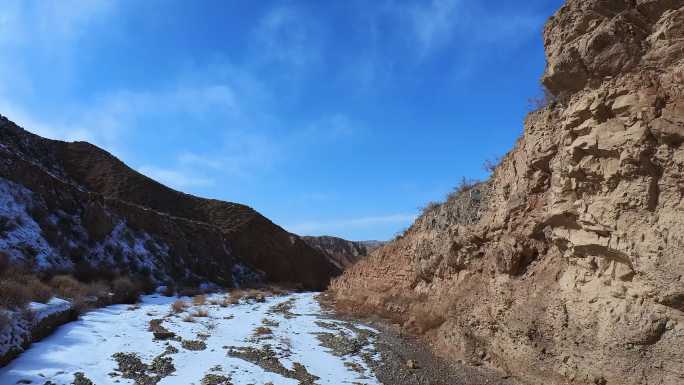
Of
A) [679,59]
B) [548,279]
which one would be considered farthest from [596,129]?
[548,279]

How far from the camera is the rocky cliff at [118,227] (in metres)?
18.6

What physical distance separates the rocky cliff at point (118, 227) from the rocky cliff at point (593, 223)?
15.8m

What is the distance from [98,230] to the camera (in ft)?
74.2

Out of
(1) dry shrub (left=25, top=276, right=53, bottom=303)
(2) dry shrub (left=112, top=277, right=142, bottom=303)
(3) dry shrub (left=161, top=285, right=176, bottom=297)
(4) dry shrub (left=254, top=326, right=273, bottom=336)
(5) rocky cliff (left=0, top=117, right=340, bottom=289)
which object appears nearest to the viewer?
(1) dry shrub (left=25, top=276, right=53, bottom=303)

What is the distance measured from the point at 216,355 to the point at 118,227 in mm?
18303

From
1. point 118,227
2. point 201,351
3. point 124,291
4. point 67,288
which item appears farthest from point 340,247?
point 201,351

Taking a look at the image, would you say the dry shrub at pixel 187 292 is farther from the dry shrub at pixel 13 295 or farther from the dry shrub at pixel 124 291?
the dry shrub at pixel 13 295

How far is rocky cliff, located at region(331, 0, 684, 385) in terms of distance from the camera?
589 cm

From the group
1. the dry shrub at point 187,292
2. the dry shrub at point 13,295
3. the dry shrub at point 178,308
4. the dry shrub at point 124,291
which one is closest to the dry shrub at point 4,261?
the dry shrub at point 13,295

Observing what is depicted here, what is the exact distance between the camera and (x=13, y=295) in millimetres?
9883

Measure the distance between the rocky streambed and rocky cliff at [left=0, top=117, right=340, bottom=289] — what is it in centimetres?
667

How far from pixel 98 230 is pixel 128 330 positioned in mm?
13219

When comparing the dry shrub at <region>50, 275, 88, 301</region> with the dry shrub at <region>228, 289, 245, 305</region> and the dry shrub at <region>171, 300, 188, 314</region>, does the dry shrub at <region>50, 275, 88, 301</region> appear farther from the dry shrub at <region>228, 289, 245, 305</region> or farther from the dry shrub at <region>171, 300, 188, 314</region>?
the dry shrub at <region>228, 289, 245, 305</region>

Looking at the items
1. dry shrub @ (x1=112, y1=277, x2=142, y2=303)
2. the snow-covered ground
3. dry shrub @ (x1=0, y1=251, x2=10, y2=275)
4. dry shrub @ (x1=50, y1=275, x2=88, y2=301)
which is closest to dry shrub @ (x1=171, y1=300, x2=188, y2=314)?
the snow-covered ground
